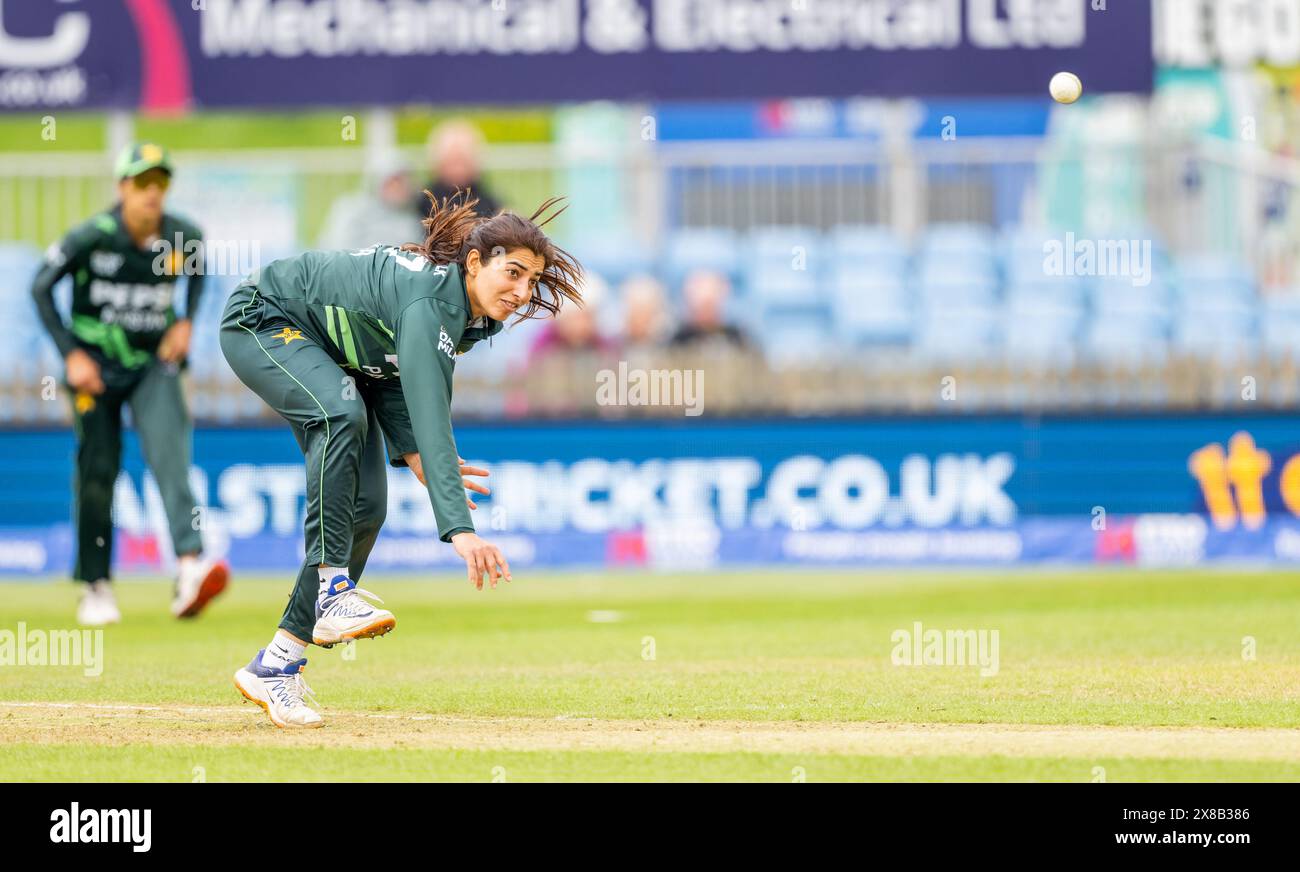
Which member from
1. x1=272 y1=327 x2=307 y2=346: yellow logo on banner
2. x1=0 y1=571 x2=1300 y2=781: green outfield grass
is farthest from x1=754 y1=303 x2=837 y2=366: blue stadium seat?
x1=272 y1=327 x2=307 y2=346: yellow logo on banner

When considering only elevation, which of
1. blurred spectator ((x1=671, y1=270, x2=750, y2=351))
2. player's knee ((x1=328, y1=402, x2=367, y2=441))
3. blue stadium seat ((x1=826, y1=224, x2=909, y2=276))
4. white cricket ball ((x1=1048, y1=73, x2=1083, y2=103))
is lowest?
player's knee ((x1=328, y1=402, x2=367, y2=441))

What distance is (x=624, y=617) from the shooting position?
13.0 m

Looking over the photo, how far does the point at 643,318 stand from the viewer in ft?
59.6

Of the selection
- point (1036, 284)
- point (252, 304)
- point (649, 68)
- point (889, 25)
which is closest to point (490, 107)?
point (649, 68)

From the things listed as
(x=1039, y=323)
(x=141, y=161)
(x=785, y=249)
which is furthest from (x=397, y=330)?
(x=785, y=249)

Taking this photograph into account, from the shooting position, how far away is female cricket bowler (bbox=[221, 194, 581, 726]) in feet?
24.1

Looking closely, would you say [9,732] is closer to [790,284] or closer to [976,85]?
[976,85]

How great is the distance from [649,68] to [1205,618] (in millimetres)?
7765

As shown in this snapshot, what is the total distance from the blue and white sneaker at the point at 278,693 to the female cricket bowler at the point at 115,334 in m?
4.86

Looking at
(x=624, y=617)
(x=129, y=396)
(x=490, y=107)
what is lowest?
(x=624, y=617)

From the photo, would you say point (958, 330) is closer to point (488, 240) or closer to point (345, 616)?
point (488, 240)

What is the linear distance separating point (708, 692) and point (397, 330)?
8.01ft

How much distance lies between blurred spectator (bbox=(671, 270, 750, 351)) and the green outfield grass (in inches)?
146

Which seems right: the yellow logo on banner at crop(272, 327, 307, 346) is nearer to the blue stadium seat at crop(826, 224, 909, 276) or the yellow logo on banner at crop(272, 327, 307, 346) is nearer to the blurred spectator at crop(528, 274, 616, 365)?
the blurred spectator at crop(528, 274, 616, 365)
